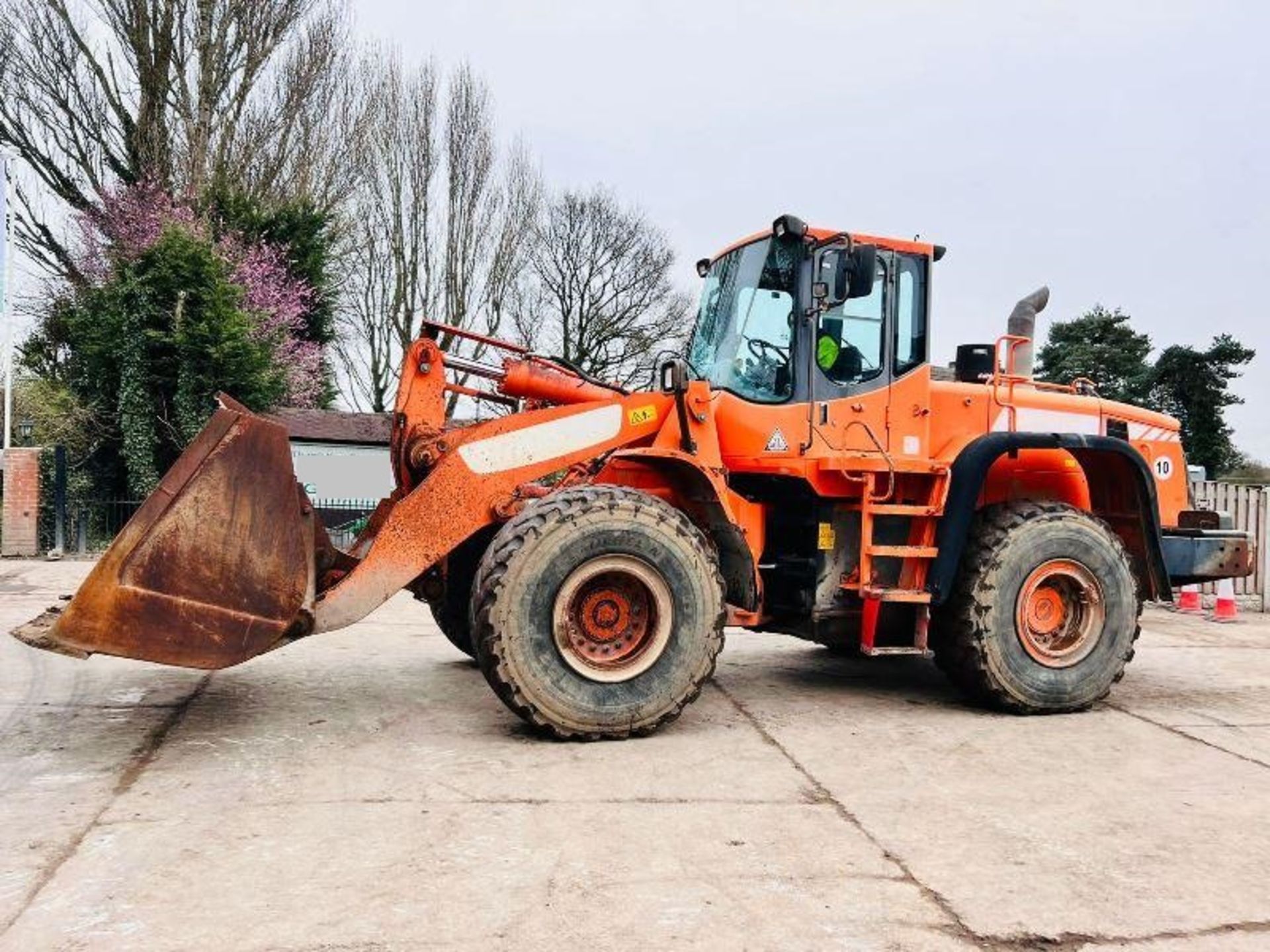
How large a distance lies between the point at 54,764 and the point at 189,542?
1154 mm

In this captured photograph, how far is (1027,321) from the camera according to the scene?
6.98 m

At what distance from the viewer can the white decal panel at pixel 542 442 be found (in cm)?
554

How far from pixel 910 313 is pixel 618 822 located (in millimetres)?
3708

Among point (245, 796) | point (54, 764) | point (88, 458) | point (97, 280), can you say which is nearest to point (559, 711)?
point (245, 796)

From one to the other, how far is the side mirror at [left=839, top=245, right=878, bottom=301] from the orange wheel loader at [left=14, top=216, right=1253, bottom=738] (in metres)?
0.02

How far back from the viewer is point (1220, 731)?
579cm

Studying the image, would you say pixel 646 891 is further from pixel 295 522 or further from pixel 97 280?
pixel 97 280

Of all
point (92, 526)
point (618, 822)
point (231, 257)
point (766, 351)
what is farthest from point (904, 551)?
point (231, 257)

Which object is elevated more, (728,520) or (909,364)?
(909,364)

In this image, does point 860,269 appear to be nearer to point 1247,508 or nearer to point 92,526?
point 1247,508

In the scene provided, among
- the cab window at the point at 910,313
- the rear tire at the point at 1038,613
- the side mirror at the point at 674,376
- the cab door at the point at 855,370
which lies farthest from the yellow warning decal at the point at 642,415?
the rear tire at the point at 1038,613

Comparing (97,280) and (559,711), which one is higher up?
(97,280)

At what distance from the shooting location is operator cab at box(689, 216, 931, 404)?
19.7 feet

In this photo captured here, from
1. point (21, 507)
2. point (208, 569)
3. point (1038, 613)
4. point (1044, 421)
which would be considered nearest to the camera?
point (208, 569)
